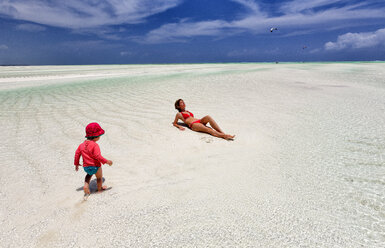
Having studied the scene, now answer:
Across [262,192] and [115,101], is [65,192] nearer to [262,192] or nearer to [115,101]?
[262,192]

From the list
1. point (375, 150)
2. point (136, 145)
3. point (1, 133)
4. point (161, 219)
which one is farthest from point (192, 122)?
point (1, 133)

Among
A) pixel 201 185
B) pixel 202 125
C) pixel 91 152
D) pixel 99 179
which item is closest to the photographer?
pixel 91 152

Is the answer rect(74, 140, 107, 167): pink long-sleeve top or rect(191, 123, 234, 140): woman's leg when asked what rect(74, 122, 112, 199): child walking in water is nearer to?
rect(74, 140, 107, 167): pink long-sleeve top

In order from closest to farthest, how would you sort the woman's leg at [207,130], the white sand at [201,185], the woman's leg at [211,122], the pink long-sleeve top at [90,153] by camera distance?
1. the white sand at [201,185]
2. the pink long-sleeve top at [90,153]
3. the woman's leg at [207,130]
4. the woman's leg at [211,122]

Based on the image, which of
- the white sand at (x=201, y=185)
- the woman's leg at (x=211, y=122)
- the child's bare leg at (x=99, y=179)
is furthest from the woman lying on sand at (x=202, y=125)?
the child's bare leg at (x=99, y=179)

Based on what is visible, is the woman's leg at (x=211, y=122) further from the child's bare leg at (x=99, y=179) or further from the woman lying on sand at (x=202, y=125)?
the child's bare leg at (x=99, y=179)

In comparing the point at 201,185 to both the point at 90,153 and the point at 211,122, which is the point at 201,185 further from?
the point at 211,122

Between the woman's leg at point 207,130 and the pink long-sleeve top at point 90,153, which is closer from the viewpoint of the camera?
the pink long-sleeve top at point 90,153

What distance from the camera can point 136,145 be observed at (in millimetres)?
4277

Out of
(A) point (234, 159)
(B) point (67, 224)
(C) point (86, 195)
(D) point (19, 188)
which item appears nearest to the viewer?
(B) point (67, 224)

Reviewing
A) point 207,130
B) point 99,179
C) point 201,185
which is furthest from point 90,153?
point 207,130

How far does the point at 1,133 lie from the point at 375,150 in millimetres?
7527

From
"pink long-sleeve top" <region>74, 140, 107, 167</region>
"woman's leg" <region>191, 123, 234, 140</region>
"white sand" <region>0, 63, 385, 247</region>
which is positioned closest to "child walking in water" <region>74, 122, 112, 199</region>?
"pink long-sleeve top" <region>74, 140, 107, 167</region>

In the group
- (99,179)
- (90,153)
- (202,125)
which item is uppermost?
(90,153)
